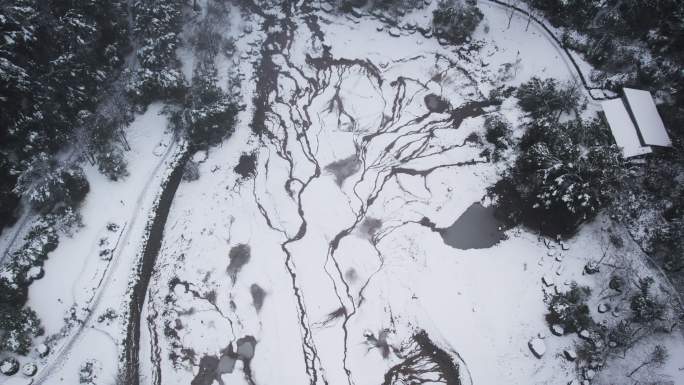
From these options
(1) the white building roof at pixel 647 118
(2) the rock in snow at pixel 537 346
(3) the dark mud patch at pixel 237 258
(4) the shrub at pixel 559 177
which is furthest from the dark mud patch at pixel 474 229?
(3) the dark mud patch at pixel 237 258

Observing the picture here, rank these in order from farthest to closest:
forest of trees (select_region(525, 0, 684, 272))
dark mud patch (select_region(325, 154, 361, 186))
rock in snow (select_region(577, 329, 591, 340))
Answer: dark mud patch (select_region(325, 154, 361, 186))
forest of trees (select_region(525, 0, 684, 272))
rock in snow (select_region(577, 329, 591, 340))

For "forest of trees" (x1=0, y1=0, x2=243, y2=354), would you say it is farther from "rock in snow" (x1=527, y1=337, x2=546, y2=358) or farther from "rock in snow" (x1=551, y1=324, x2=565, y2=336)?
"rock in snow" (x1=551, y1=324, x2=565, y2=336)

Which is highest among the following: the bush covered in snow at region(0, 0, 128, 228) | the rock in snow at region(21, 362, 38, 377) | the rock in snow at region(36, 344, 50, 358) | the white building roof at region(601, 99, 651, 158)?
the bush covered in snow at region(0, 0, 128, 228)

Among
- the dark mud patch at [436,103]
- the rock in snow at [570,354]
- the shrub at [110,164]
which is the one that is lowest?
the rock in snow at [570,354]

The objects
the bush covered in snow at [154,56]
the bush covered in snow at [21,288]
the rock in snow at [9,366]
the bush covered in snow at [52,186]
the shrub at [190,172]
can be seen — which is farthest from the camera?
the bush covered in snow at [154,56]

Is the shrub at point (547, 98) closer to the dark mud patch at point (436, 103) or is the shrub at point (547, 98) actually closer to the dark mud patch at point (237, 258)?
the dark mud patch at point (436, 103)

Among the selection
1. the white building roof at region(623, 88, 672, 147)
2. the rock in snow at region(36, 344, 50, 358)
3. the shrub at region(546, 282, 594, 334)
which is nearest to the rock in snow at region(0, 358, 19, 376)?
the rock in snow at region(36, 344, 50, 358)

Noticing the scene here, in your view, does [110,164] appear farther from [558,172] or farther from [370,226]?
[558,172]
